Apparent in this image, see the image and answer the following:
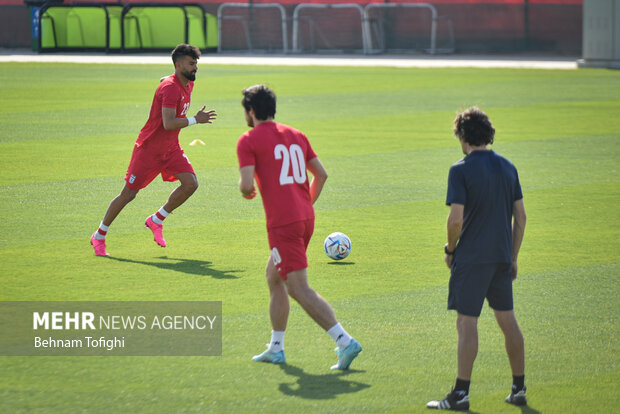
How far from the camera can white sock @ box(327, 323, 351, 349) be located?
663 cm

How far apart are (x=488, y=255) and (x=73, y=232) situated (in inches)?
256

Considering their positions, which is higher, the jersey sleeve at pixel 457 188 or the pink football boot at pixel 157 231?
the jersey sleeve at pixel 457 188

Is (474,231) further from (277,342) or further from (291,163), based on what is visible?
(277,342)

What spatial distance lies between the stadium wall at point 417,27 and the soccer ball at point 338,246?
3193cm

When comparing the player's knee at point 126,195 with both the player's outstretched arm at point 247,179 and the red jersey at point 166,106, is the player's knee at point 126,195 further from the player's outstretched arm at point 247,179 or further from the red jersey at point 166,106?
the player's outstretched arm at point 247,179

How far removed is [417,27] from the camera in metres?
41.7

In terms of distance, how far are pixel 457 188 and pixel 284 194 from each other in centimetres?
127

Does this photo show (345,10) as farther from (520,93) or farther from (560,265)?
(560,265)

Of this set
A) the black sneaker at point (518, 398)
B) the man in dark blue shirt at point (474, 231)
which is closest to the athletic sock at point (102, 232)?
the man in dark blue shirt at point (474, 231)

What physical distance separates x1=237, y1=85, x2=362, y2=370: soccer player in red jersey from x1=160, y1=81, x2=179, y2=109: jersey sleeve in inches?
144

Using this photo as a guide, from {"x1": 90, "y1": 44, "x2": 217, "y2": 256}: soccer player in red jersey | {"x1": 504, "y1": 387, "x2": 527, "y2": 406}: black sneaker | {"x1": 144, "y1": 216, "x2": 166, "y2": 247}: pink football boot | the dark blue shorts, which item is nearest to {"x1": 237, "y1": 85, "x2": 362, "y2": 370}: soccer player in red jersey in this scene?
the dark blue shorts

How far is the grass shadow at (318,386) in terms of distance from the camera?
6327 millimetres

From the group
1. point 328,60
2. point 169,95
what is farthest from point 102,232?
point 328,60

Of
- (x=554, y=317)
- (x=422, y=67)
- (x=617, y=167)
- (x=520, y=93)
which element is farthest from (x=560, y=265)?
(x=422, y=67)
